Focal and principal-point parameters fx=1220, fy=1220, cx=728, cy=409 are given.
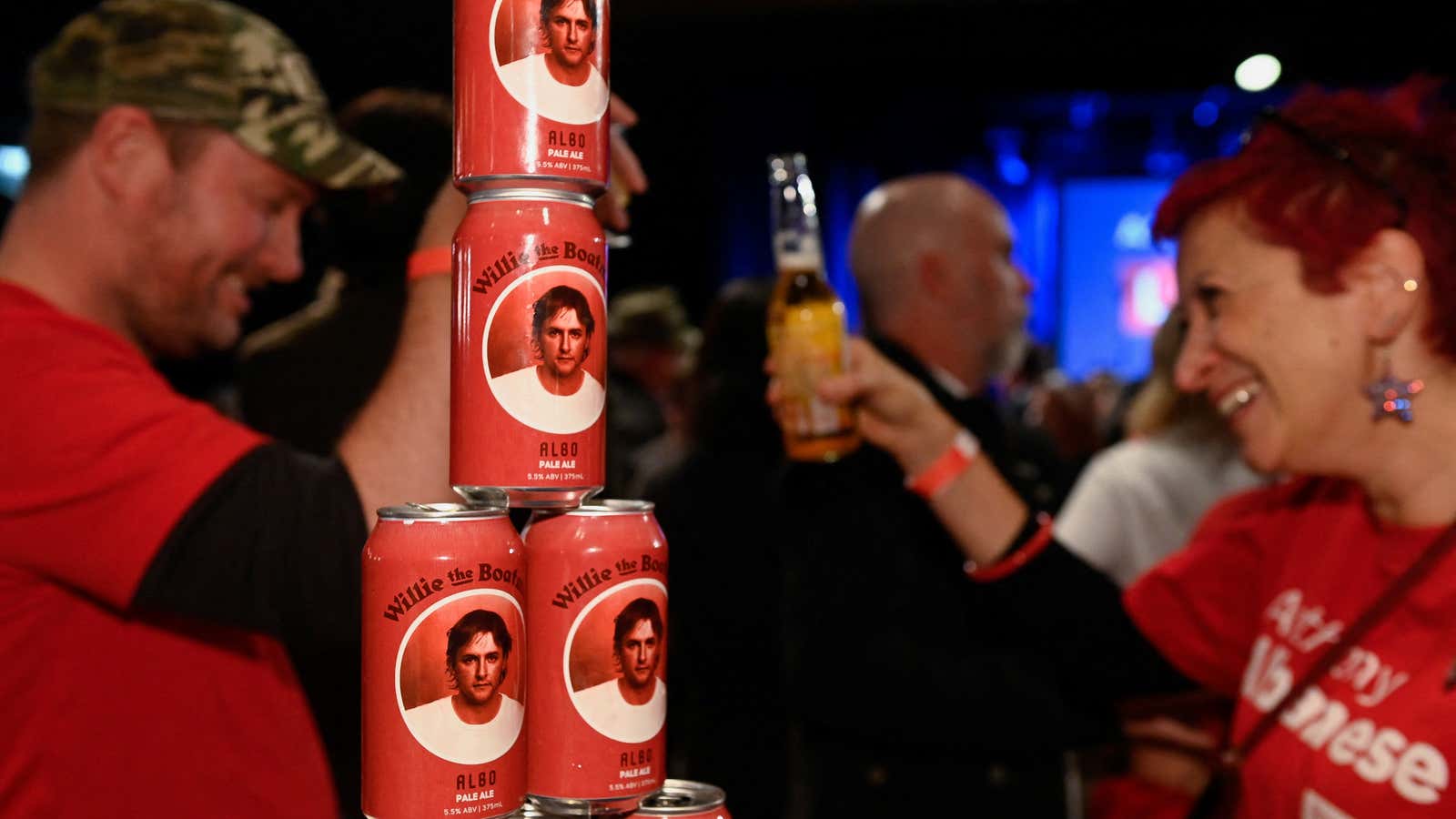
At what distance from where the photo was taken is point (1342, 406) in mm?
1478

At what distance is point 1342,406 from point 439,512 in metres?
1.10

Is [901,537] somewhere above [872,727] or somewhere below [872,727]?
above

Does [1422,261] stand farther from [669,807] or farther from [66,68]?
[66,68]

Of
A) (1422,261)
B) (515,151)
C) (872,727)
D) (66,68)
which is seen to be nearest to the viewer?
(515,151)

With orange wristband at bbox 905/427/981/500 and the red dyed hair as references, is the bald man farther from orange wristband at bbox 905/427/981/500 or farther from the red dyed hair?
the red dyed hair

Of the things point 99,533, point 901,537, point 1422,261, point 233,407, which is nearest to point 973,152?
point 233,407

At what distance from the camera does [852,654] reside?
2199 mm

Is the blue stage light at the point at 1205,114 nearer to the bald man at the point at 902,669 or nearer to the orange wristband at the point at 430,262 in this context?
the bald man at the point at 902,669

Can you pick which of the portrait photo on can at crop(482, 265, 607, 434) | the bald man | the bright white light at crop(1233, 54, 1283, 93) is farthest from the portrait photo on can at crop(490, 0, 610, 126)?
the bright white light at crop(1233, 54, 1283, 93)

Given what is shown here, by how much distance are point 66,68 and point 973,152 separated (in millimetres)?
7678

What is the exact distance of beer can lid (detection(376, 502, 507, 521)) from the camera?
0.96m

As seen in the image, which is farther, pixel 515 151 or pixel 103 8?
pixel 103 8

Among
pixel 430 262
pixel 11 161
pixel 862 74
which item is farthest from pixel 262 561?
pixel 862 74

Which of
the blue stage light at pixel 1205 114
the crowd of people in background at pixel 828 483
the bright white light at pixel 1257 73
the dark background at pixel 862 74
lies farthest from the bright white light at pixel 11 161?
the blue stage light at pixel 1205 114
